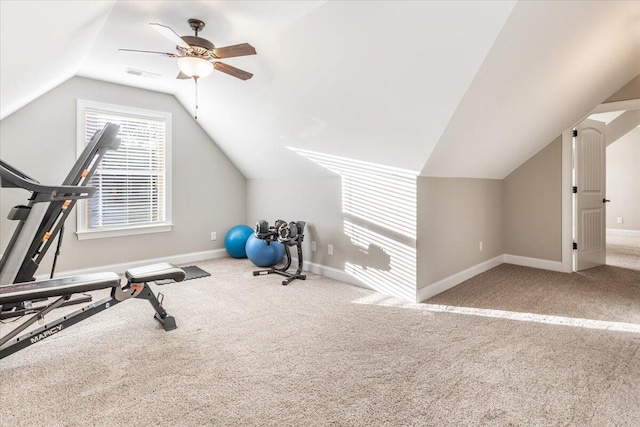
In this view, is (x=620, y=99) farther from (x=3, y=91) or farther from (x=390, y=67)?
(x=3, y=91)

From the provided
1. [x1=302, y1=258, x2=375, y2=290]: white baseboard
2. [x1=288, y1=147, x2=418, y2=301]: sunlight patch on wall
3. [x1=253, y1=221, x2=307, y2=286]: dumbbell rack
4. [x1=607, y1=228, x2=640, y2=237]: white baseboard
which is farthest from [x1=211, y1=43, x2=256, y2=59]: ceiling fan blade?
[x1=607, y1=228, x2=640, y2=237]: white baseboard

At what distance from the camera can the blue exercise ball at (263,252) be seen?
15.0 feet

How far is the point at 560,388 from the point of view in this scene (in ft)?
6.26

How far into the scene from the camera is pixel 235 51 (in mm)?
2635

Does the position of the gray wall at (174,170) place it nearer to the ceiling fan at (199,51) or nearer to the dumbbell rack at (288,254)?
the dumbbell rack at (288,254)

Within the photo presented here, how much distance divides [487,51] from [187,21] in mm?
2362

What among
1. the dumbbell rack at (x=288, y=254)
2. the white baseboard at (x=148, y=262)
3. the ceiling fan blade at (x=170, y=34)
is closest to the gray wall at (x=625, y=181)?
the dumbbell rack at (x=288, y=254)

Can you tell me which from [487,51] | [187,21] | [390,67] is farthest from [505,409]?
[187,21]

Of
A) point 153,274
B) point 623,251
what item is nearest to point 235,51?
point 153,274

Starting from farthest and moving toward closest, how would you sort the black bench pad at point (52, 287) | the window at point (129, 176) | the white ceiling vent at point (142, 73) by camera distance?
the window at point (129, 176) → the white ceiling vent at point (142, 73) → the black bench pad at point (52, 287)

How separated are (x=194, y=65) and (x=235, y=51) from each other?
1.26 feet

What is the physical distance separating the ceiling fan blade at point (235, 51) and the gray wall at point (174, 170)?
2.61 metres

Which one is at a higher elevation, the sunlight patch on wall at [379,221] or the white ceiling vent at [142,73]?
the white ceiling vent at [142,73]

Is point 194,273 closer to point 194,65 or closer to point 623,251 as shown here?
point 194,65
